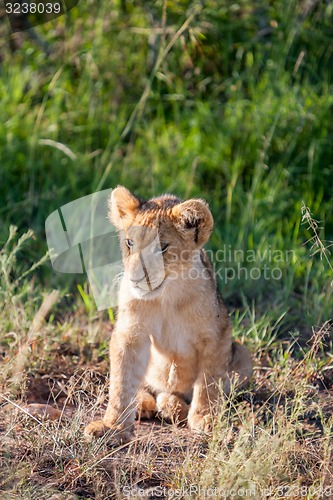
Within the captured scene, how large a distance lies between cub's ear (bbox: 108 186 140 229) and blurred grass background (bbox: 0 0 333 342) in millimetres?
1921

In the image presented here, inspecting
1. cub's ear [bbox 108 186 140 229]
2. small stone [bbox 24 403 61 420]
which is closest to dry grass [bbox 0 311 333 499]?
small stone [bbox 24 403 61 420]

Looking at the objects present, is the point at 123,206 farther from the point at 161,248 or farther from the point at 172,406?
the point at 172,406

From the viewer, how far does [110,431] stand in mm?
4348

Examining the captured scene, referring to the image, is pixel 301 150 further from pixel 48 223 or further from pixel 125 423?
pixel 125 423

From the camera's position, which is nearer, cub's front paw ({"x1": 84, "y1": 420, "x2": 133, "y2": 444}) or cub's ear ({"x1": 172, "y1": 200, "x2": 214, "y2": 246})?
cub's front paw ({"x1": 84, "y1": 420, "x2": 133, "y2": 444})

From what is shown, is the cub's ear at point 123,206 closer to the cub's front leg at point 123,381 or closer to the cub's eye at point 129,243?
the cub's eye at point 129,243

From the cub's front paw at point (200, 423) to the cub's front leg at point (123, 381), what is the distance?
34 cm

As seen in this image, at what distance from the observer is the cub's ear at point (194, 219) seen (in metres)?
4.54

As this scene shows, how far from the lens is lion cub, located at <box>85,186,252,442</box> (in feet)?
14.8

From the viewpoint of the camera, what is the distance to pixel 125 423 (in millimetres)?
4480

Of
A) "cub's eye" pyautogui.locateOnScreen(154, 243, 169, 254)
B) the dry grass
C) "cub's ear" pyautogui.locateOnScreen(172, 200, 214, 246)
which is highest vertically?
"cub's ear" pyautogui.locateOnScreen(172, 200, 214, 246)

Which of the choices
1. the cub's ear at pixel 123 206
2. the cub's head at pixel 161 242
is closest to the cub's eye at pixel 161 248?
the cub's head at pixel 161 242

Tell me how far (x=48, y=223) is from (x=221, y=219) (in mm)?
1530

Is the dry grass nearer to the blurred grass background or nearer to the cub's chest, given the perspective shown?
the cub's chest
